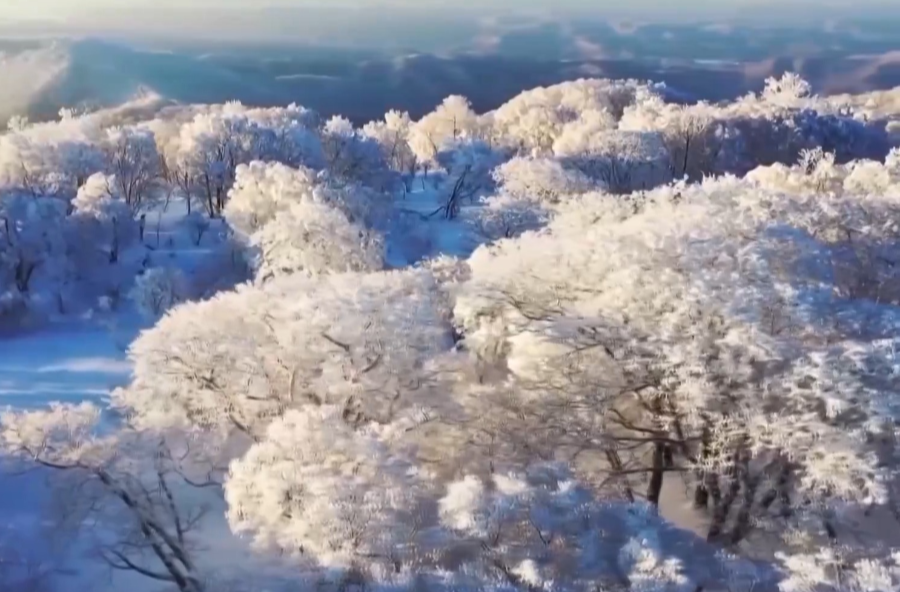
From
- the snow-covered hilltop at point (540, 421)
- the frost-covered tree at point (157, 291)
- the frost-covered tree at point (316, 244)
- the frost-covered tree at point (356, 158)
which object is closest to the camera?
the snow-covered hilltop at point (540, 421)

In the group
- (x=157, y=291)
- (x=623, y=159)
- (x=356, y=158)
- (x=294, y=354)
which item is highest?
(x=623, y=159)

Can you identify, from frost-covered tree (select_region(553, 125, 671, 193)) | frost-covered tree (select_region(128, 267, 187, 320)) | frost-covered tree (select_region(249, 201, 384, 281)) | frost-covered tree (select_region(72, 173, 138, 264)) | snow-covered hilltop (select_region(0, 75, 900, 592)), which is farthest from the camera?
frost-covered tree (select_region(553, 125, 671, 193))

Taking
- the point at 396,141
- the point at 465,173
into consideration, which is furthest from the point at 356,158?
the point at 396,141

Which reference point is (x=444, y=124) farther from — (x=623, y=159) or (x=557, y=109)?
(x=623, y=159)

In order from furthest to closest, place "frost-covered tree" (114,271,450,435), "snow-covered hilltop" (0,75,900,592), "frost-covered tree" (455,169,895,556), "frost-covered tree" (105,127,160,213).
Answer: "frost-covered tree" (105,127,160,213) → "frost-covered tree" (114,271,450,435) → "frost-covered tree" (455,169,895,556) → "snow-covered hilltop" (0,75,900,592)

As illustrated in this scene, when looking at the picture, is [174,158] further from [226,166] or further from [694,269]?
[694,269]

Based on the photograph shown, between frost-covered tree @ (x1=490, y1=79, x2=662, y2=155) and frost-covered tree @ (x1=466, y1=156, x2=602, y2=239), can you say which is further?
frost-covered tree @ (x1=490, y1=79, x2=662, y2=155)

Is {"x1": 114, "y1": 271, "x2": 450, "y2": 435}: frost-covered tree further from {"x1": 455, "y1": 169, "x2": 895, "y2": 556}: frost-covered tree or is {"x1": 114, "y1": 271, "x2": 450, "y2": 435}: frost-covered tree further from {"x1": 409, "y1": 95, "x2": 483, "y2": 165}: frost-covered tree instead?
{"x1": 409, "y1": 95, "x2": 483, "y2": 165}: frost-covered tree

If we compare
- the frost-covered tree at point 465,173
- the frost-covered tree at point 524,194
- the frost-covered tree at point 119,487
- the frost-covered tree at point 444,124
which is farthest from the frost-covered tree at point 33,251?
the frost-covered tree at point 444,124

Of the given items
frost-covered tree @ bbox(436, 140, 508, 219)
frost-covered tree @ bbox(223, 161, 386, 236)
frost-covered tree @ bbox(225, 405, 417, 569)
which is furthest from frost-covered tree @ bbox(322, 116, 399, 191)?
frost-covered tree @ bbox(225, 405, 417, 569)

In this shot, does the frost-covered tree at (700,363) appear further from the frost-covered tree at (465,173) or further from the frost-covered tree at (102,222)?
the frost-covered tree at (465,173)

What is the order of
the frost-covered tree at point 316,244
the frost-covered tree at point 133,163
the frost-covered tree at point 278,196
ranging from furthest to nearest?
the frost-covered tree at point 133,163, the frost-covered tree at point 278,196, the frost-covered tree at point 316,244

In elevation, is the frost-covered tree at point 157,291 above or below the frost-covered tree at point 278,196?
below
